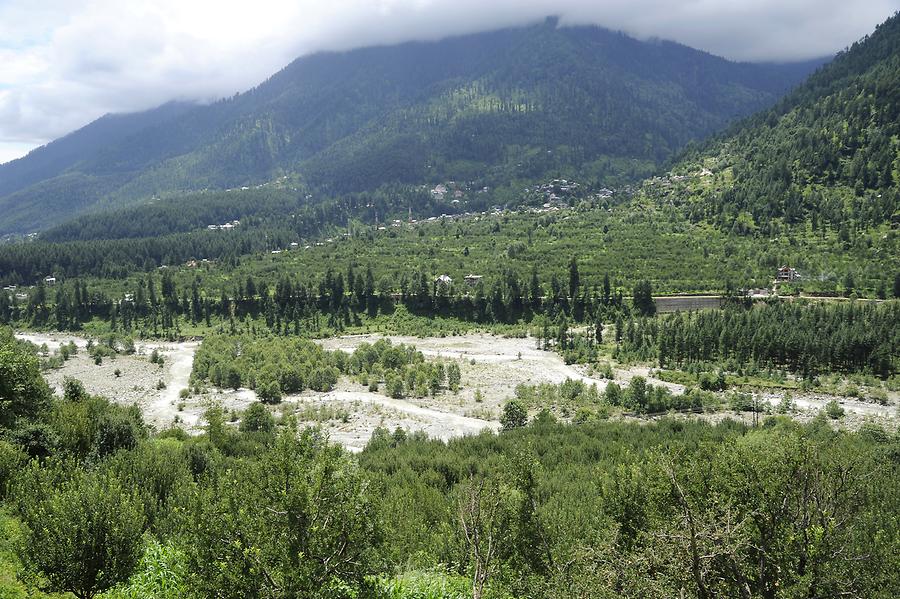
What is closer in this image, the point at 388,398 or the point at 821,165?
the point at 388,398

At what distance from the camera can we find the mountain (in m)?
127

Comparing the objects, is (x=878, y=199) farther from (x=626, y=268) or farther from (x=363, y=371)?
(x=363, y=371)

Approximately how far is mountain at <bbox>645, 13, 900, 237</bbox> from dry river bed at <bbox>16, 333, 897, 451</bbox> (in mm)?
74049

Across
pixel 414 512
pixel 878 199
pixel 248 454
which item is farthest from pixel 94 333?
pixel 878 199

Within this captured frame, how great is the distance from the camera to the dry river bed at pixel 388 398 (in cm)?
6100

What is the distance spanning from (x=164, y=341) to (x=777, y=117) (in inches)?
7471

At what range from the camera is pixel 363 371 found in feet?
270

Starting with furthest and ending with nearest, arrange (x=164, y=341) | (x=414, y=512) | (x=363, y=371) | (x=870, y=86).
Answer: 1. (x=870, y=86)
2. (x=164, y=341)
3. (x=363, y=371)
4. (x=414, y=512)

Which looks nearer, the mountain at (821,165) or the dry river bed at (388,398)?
the dry river bed at (388,398)

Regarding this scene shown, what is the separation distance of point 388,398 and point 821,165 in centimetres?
13202

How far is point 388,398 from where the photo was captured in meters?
72.1

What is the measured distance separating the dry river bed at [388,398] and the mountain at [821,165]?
2915 inches

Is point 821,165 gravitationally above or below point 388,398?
above

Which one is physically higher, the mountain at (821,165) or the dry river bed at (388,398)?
the mountain at (821,165)
